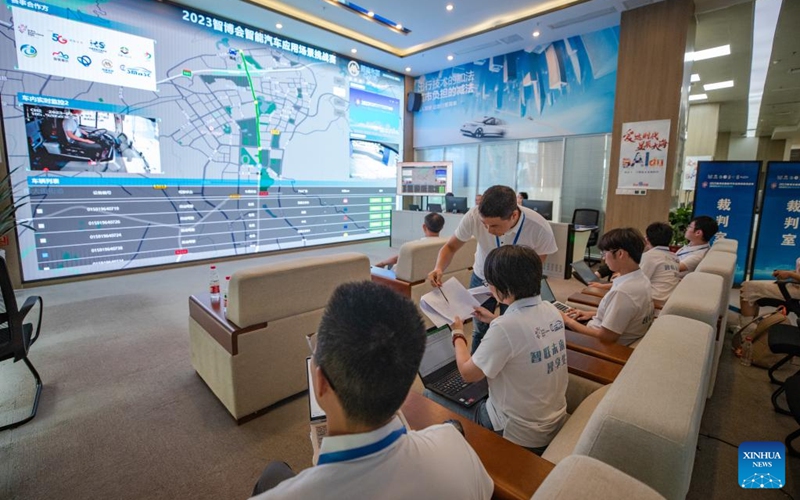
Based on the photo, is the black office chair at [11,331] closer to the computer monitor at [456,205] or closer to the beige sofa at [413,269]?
the beige sofa at [413,269]

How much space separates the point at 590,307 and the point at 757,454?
1059 mm

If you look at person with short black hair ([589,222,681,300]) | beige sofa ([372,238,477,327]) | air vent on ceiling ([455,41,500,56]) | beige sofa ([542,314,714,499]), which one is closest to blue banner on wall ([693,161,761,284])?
person with short black hair ([589,222,681,300])

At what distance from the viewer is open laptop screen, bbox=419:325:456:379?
1635 mm

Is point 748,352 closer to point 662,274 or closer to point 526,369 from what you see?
point 662,274

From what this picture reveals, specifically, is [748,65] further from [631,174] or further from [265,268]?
[265,268]

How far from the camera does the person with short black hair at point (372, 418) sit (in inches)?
23.3

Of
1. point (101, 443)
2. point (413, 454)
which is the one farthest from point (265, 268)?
point (413, 454)

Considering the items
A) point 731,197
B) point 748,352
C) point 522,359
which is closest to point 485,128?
point 731,197

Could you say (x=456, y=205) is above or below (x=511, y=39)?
below

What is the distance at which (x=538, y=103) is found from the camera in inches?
281

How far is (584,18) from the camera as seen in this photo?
5734 mm

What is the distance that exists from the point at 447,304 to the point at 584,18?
6.19 meters

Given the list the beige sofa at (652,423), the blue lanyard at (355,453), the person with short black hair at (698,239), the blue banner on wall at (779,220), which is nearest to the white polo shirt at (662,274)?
the person with short black hair at (698,239)

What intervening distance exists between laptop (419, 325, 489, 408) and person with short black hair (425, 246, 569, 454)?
0.74 feet
